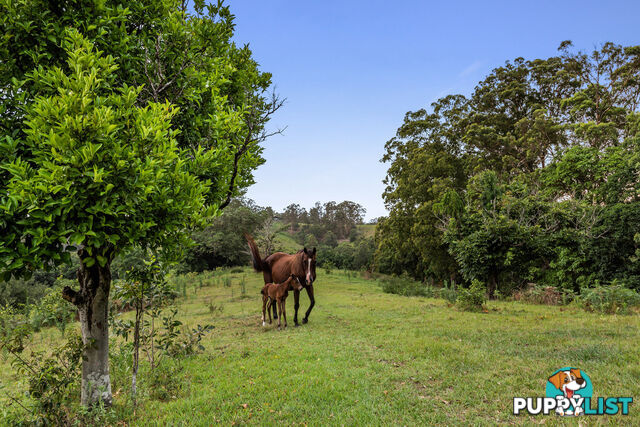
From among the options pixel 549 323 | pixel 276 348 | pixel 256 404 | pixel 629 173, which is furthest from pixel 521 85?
pixel 256 404

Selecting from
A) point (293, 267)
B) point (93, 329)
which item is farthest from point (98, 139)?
point (293, 267)

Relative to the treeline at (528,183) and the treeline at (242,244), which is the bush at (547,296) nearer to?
the treeline at (528,183)

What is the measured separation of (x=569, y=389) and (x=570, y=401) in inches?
9.6

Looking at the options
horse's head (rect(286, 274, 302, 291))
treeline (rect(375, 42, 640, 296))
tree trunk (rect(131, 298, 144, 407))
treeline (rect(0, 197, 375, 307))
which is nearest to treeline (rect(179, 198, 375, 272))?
treeline (rect(0, 197, 375, 307))

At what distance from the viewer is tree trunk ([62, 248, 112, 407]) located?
166 inches

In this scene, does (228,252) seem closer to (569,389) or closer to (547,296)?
(547,296)

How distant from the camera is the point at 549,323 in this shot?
839cm

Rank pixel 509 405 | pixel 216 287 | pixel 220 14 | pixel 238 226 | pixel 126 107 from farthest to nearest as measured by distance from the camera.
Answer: pixel 238 226 → pixel 216 287 → pixel 220 14 → pixel 509 405 → pixel 126 107

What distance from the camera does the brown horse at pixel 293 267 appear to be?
30.0 feet

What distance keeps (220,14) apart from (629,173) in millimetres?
19345

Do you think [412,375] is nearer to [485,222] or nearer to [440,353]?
[440,353]

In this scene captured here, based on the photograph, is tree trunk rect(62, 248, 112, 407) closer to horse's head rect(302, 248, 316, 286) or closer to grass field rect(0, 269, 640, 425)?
grass field rect(0, 269, 640, 425)

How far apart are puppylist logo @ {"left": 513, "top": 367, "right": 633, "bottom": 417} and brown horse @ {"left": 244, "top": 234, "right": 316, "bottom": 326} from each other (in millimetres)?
5785

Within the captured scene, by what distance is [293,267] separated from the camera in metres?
9.91
